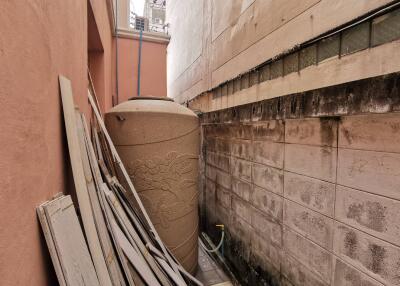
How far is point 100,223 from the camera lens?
1271 mm

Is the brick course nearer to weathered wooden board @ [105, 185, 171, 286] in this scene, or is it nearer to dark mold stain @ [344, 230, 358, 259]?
dark mold stain @ [344, 230, 358, 259]

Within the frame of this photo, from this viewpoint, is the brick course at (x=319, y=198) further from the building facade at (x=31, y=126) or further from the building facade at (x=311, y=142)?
the building facade at (x=31, y=126)

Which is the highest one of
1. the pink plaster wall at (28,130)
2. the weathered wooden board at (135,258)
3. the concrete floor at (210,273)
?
the pink plaster wall at (28,130)

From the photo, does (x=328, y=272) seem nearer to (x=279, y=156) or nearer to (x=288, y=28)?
(x=279, y=156)

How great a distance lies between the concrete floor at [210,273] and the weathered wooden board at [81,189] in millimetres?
1847

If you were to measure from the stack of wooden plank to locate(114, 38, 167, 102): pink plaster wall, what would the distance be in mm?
2970

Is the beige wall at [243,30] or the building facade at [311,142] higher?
the beige wall at [243,30]

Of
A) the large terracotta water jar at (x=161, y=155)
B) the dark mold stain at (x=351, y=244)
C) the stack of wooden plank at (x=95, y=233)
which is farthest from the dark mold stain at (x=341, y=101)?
the stack of wooden plank at (x=95, y=233)

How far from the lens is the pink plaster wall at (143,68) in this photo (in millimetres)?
4758

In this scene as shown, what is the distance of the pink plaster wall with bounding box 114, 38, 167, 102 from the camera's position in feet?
15.6

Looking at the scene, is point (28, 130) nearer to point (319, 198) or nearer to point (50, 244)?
point (50, 244)

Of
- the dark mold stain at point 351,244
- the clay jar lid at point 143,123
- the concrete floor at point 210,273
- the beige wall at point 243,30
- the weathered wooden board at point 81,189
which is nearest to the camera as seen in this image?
the weathered wooden board at point 81,189

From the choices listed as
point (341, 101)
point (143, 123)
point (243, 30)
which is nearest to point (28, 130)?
point (143, 123)

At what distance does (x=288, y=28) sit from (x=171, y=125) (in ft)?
4.49
